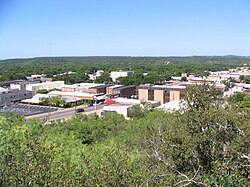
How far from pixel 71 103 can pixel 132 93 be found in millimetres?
6564

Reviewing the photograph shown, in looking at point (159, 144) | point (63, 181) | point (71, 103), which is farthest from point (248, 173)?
point (71, 103)

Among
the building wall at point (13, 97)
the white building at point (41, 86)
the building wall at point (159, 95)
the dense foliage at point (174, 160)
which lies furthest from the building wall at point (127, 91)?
the dense foliage at point (174, 160)

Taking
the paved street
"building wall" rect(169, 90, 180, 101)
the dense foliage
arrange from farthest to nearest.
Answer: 1. "building wall" rect(169, 90, 180, 101)
2. the paved street
3. the dense foliage

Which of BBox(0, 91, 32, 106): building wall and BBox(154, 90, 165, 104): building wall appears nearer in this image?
BBox(0, 91, 32, 106): building wall

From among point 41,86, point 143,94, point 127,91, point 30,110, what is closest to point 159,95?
point 143,94

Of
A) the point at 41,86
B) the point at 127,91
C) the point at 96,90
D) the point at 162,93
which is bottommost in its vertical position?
the point at 127,91

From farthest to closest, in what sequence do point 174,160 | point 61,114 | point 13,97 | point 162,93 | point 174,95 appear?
point 13,97, point 162,93, point 174,95, point 61,114, point 174,160

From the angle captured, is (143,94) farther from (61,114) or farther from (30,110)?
(30,110)

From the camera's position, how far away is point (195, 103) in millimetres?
4660

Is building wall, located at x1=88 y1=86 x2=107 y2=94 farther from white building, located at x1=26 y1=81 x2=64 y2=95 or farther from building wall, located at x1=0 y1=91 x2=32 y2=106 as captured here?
building wall, located at x1=0 y1=91 x2=32 y2=106

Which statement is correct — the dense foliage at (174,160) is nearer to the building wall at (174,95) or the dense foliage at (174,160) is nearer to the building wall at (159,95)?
the building wall at (174,95)

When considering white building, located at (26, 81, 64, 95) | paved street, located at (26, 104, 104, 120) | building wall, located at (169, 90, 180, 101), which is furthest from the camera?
white building, located at (26, 81, 64, 95)

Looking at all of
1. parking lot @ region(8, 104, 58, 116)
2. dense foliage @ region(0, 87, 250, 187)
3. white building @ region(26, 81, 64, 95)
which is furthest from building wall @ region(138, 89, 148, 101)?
dense foliage @ region(0, 87, 250, 187)

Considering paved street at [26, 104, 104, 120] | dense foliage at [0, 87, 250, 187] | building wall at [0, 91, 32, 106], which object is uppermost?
dense foliage at [0, 87, 250, 187]
